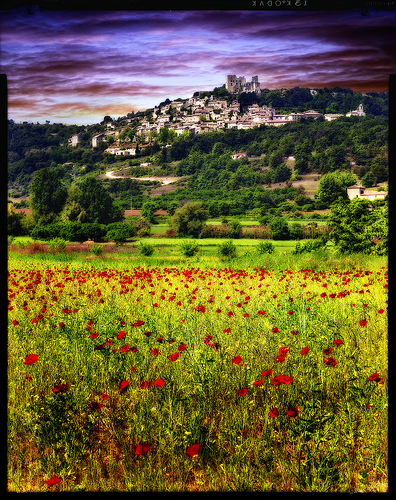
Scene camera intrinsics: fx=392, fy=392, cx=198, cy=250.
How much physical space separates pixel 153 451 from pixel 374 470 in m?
1.00

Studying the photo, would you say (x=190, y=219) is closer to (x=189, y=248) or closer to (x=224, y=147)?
(x=189, y=248)

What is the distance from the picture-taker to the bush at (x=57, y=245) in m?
11.7

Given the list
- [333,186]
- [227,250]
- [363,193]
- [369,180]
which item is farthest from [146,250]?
[369,180]

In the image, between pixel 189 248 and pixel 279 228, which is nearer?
pixel 189 248

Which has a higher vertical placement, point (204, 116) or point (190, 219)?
point (204, 116)

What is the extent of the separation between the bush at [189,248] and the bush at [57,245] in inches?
139

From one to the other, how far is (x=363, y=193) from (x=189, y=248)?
5625 mm

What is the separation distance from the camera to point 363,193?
12.0m

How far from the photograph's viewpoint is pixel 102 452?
1.85 meters

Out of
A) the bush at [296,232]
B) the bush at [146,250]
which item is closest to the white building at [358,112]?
the bush at [296,232]

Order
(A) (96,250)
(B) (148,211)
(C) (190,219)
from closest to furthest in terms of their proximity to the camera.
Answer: (A) (96,250) < (C) (190,219) < (B) (148,211)
